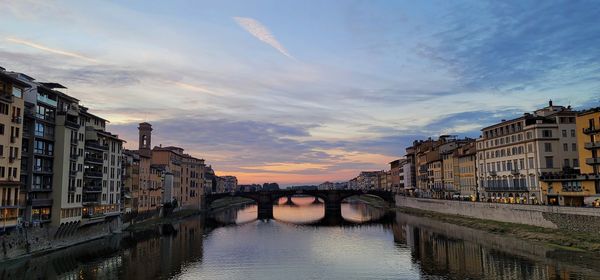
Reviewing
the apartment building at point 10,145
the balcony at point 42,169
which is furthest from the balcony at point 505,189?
the apartment building at point 10,145

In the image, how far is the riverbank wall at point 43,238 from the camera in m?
48.8

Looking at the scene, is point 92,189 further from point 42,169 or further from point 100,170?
point 42,169

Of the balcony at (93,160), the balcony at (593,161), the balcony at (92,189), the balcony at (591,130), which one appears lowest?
the balcony at (92,189)

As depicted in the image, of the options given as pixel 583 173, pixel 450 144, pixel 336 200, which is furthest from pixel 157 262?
pixel 336 200

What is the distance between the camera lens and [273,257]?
5778 cm

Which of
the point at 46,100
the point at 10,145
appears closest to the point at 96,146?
the point at 46,100

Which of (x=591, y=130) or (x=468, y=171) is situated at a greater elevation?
(x=591, y=130)

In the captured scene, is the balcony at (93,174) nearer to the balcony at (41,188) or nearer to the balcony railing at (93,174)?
the balcony railing at (93,174)

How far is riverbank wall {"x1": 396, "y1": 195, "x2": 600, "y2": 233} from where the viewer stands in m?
56.2

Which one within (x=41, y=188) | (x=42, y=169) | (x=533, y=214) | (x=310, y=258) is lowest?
(x=310, y=258)

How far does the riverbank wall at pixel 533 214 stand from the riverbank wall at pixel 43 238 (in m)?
65.8

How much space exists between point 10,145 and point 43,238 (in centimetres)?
1300

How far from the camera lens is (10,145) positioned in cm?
4941

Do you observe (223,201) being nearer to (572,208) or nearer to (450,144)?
(450,144)
